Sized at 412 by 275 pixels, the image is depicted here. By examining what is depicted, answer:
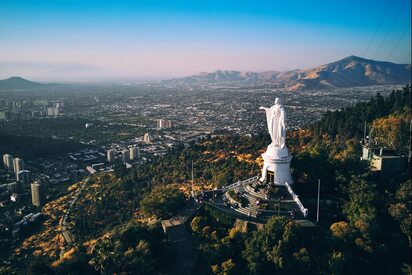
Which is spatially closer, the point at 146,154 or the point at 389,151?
the point at 389,151

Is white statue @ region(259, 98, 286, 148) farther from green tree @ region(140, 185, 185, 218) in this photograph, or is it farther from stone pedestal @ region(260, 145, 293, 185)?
green tree @ region(140, 185, 185, 218)

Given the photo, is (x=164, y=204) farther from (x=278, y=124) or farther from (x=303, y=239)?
(x=278, y=124)

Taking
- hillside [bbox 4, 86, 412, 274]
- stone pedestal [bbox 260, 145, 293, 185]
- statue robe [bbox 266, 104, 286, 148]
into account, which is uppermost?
statue robe [bbox 266, 104, 286, 148]

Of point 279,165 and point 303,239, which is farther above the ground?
point 279,165

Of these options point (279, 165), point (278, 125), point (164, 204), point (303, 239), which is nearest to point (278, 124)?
point (278, 125)

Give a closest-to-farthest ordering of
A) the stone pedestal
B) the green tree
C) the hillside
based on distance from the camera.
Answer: the hillside, the green tree, the stone pedestal

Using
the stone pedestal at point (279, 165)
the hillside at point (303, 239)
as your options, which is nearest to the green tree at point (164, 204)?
the hillside at point (303, 239)

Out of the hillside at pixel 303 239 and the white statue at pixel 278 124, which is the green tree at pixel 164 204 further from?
the white statue at pixel 278 124

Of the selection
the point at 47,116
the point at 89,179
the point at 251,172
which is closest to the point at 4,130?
the point at 47,116

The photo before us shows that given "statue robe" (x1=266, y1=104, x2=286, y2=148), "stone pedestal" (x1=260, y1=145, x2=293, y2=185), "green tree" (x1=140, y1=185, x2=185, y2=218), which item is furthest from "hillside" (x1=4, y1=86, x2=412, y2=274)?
"statue robe" (x1=266, y1=104, x2=286, y2=148)

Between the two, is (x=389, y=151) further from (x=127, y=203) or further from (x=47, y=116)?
(x=47, y=116)

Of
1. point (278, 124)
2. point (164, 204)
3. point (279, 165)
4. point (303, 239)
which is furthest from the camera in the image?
point (278, 124)
